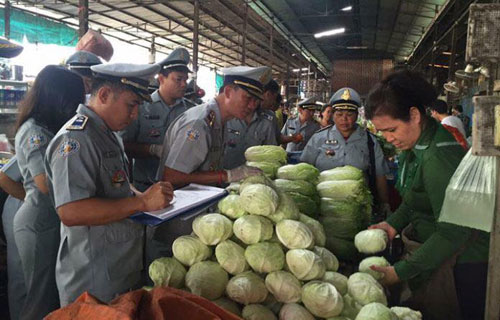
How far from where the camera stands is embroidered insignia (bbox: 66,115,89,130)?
1.79 meters

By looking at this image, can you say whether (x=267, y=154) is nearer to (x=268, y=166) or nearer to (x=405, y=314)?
(x=268, y=166)

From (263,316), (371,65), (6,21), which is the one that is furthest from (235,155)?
(371,65)

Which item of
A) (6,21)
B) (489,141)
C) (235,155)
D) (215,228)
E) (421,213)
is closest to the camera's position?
(489,141)

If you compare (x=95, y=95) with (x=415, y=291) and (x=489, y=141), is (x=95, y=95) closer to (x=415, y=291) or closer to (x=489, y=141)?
(x=489, y=141)

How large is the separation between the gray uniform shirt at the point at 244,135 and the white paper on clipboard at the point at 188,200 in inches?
90.1

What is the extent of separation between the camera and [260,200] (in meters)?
1.81

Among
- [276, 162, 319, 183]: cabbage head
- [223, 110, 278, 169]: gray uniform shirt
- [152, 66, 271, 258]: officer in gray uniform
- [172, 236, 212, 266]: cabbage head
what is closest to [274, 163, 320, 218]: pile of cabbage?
[276, 162, 319, 183]: cabbage head

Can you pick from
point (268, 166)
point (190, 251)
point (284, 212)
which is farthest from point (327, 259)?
point (268, 166)

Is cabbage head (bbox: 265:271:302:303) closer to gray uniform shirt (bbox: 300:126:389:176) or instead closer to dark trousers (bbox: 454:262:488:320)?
dark trousers (bbox: 454:262:488:320)

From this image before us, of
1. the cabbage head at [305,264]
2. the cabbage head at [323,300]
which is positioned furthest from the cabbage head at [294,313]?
the cabbage head at [305,264]

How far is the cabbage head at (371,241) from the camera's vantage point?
224cm

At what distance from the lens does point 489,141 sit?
4.67ft

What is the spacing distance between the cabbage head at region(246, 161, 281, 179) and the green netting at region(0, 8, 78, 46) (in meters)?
11.4

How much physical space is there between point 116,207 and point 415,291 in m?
1.59
